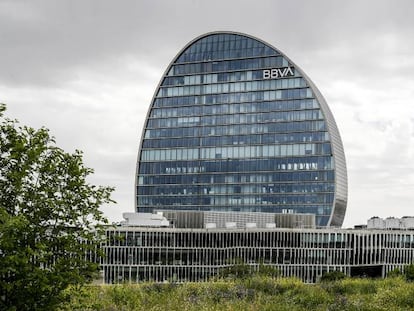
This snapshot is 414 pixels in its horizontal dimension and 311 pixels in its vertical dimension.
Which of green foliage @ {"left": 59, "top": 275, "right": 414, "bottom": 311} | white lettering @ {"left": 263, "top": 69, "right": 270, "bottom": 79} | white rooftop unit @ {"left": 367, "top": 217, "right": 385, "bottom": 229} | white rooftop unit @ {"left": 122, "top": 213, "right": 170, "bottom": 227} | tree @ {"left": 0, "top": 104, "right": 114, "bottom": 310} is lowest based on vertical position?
white rooftop unit @ {"left": 367, "top": 217, "right": 385, "bottom": 229}

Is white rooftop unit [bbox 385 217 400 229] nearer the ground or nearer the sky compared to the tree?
nearer the ground

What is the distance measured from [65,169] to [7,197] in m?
2.25

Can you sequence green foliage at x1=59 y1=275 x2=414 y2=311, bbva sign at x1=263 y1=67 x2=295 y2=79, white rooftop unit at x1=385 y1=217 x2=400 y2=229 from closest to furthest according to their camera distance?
green foliage at x1=59 y1=275 x2=414 y2=311 → white rooftop unit at x1=385 y1=217 x2=400 y2=229 → bbva sign at x1=263 y1=67 x2=295 y2=79

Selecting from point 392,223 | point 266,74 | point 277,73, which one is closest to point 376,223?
point 392,223

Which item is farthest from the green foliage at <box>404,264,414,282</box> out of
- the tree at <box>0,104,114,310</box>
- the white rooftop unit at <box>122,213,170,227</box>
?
the white rooftop unit at <box>122,213,170,227</box>

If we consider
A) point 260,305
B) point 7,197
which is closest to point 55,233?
point 7,197

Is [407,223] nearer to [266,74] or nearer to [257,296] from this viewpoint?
[266,74]

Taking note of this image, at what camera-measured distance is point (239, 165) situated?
16062cm

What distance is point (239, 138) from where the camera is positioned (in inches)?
6314

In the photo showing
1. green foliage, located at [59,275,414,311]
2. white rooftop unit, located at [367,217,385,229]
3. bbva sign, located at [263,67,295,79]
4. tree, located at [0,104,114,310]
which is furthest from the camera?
bbva sign, located at [263,67,295,79]

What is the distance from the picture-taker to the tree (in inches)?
922

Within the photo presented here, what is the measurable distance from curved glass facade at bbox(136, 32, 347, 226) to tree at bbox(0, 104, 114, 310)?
428ft

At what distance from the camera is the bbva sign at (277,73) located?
509 ft

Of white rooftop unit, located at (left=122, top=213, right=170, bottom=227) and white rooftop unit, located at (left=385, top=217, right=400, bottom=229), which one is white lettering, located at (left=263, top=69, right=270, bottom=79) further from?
white rooftop unit, located at (left=122, top=213, right=170, bottom=227)
